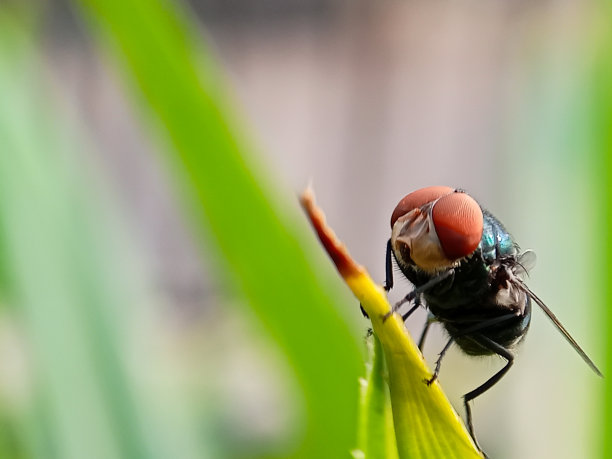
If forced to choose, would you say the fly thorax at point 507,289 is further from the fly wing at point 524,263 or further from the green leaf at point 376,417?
the green leaf at point 376,417

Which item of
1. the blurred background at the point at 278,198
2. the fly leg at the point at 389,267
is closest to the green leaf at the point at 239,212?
the blurred background at the point at 278,198

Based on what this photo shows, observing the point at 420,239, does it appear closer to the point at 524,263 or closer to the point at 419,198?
the point at 419,198

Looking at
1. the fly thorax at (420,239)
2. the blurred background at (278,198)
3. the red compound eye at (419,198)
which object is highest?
the red compound eye at (419,198)

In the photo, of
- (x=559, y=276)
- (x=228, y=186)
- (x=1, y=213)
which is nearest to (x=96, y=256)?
(x=1, y=213)

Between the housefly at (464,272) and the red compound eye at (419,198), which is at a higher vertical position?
the red compound eye at (419,198)

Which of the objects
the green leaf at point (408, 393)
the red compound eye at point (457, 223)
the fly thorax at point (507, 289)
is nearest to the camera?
the green leaf at point (408, 393)

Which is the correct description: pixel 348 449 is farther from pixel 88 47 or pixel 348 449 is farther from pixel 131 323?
pixel 88 47

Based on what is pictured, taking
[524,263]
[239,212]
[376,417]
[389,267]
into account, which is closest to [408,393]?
[376,417]
